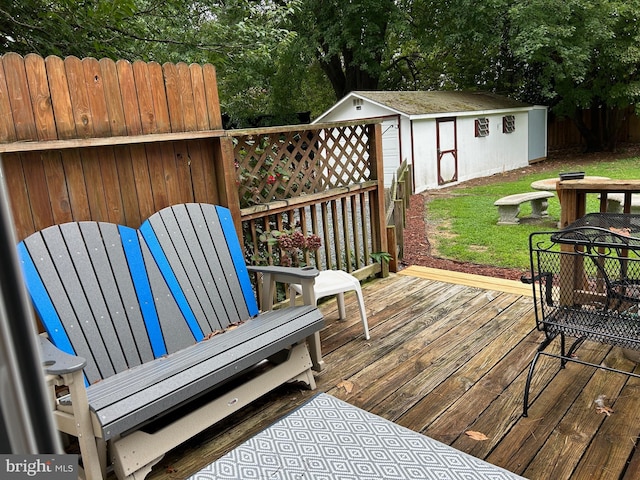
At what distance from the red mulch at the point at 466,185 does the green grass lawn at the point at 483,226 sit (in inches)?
5.9

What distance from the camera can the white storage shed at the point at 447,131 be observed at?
12375 mm

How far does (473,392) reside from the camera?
2688 millimetres

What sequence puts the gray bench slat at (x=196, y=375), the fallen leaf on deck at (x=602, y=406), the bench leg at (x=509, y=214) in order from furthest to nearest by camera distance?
1. the bench leg at (x=509, y=214)
2. the fallen leaf on deck at (x=602, y=406)
3. the gray bench slat at (x=196, y=375)

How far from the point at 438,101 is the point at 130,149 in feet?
40.9

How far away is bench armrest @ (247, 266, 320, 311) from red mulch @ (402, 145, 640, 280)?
2.82 meters

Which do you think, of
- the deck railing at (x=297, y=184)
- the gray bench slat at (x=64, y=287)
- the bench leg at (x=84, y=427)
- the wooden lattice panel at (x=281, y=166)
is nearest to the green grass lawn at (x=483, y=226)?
the deck railing at (x=297, y=184)

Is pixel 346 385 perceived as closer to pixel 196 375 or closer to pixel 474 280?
pixel 196 375

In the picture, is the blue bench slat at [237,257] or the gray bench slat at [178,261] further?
the blue bench slat at [237,257]

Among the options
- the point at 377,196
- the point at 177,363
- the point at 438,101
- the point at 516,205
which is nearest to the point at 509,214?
the point at 516,205

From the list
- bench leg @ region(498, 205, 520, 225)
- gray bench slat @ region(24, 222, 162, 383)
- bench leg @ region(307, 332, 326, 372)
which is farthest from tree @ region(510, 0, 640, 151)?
gray bench slat @ region(24, 222, 162, 383)

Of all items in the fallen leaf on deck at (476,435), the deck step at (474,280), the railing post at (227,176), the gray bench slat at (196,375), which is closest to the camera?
the gray bench slat at (196,375)

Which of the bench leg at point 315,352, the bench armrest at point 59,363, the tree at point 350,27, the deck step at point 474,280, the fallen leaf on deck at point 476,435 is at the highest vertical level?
the tree at point 350,27

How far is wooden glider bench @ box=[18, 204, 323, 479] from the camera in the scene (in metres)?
1.99

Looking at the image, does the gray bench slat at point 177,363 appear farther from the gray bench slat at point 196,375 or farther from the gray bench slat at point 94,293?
the gray bench slat at point 94,293
